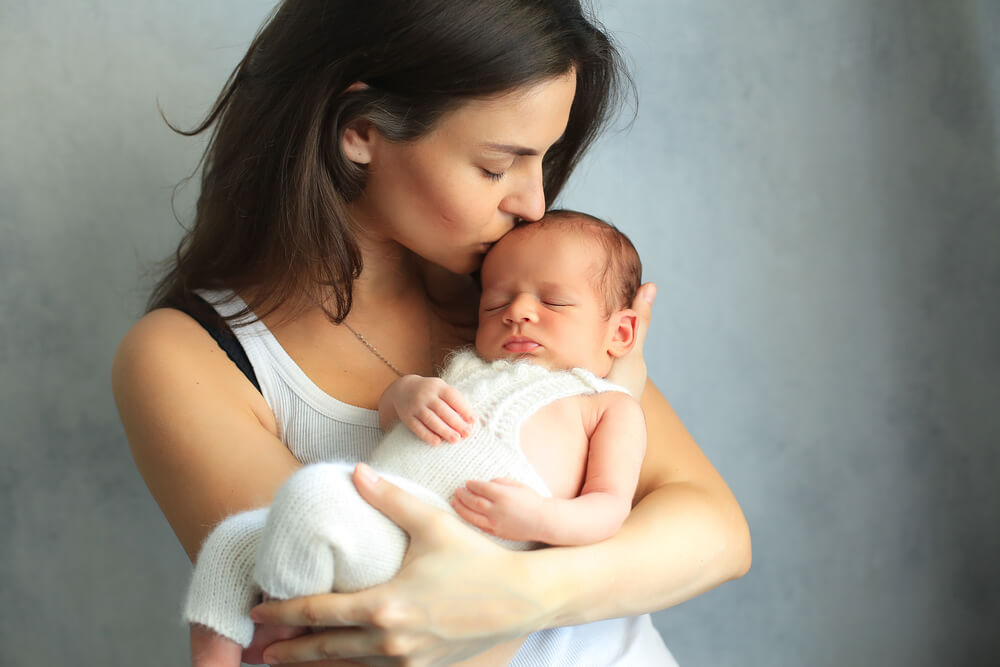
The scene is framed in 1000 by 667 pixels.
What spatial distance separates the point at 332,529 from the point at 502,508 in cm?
24

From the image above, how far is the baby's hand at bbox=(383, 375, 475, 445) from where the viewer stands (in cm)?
126

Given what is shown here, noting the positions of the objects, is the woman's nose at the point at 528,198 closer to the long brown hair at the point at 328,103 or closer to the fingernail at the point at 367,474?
the long brown hair at the point at 328,103

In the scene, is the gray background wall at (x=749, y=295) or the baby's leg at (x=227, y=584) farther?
the gray background wall at (x=749, y=295)

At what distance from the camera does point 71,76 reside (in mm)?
1779

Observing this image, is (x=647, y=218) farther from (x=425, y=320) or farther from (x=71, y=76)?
(x=71, y=76)

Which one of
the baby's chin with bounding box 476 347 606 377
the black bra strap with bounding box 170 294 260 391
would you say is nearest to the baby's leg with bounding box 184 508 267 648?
the black bra strap with bounding box 170 294 260 391

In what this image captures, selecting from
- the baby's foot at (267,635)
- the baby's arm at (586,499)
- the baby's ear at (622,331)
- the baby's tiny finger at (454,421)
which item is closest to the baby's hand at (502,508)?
the baby's arm at (586,499)

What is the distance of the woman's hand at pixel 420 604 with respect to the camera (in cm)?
106

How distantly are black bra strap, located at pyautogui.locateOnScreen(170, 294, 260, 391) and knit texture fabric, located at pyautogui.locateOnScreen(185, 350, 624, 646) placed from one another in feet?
1.19

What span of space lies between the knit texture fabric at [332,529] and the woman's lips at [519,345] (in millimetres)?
176

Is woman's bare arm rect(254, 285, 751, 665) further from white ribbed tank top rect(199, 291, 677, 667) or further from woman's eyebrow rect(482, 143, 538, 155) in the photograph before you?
woman's eyebrow rect(482, 143, 538, 155)

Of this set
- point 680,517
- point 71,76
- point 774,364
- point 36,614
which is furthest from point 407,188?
point 36,614

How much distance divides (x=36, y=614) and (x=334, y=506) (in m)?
1.28

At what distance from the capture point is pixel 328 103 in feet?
4.73
